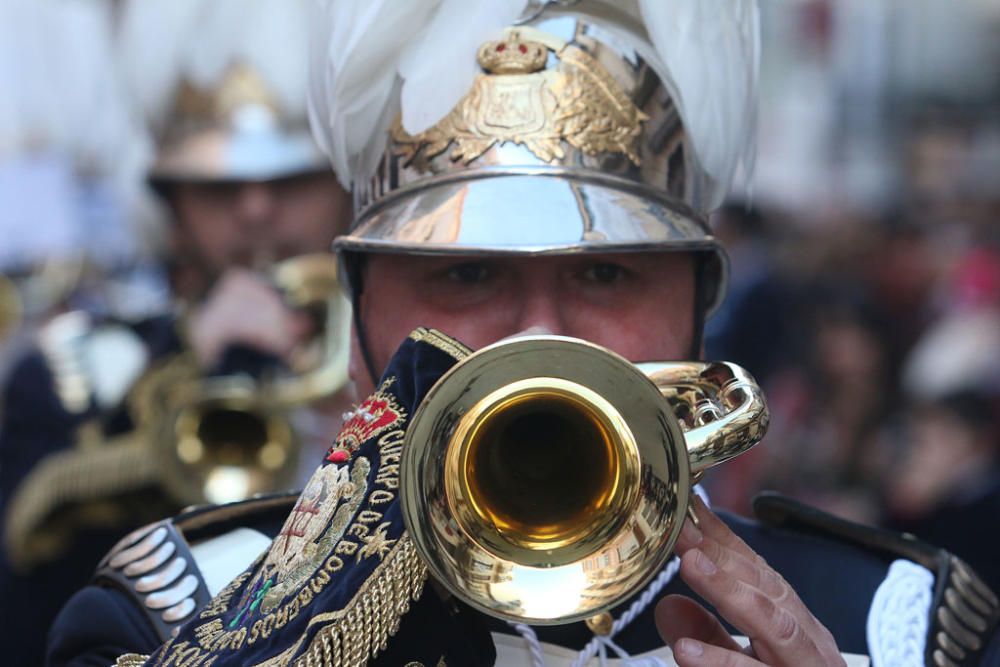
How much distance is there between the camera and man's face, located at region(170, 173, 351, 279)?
18.1ft

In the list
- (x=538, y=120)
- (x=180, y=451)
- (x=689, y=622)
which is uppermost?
(x=538, y=120)

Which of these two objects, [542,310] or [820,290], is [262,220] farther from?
[820,290]

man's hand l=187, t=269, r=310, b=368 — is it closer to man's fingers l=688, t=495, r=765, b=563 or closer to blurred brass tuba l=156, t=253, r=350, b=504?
blurred brass tuba l=156, t=253, r=350, b=504

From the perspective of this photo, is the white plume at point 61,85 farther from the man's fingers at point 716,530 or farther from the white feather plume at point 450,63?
the man's fingers at point 716,530

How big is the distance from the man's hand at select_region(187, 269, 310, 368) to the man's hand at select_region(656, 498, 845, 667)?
3.17 metres

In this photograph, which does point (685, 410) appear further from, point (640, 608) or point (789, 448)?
point (789, 448)

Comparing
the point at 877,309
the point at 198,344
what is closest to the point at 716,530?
the point at 198,344

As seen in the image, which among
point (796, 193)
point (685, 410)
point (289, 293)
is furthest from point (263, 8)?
point (796, 193)

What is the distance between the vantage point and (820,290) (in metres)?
9.58

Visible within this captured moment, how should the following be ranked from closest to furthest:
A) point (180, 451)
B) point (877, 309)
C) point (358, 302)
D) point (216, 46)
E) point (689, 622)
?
point (689, 622)
point (358, 302)
point (180, 451)
point (216, 46)
point (877, 309)

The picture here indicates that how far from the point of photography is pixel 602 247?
2684 mm

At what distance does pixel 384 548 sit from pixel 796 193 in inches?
461

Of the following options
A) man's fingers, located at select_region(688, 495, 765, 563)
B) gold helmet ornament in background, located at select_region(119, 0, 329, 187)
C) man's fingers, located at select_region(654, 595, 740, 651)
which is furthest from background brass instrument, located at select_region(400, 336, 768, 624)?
gold helmet ornament in background, located at select_region(119, 0, 329, 187)

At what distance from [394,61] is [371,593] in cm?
99
